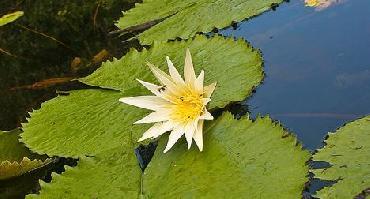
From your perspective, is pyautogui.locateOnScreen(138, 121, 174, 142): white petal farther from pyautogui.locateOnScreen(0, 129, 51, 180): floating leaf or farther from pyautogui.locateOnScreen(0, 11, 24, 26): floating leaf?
pyautogui.locateOnScreen(0, 11, 24, 26): floating leaf

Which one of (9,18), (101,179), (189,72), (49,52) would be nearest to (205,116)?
(189,72)

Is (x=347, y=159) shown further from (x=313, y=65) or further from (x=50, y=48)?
(x=50, y=48)

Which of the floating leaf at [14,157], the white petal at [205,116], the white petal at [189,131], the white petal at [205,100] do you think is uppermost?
the white petal at [205,100]

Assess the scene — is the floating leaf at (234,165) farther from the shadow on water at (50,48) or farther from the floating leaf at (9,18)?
the floating leaf at (9,18)

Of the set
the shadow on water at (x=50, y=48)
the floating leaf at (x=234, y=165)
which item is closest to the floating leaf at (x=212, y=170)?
the floating leaf at (x=234, y=165)

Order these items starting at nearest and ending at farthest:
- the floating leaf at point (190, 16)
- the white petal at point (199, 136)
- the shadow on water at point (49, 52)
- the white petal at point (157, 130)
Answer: the white petal at point (199, 136) → the white petal at point (157, 130) → the floating leaf at point (190, 16) → the shadow on water at point (49, 52)

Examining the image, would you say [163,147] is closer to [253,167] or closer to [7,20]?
[253,167]
